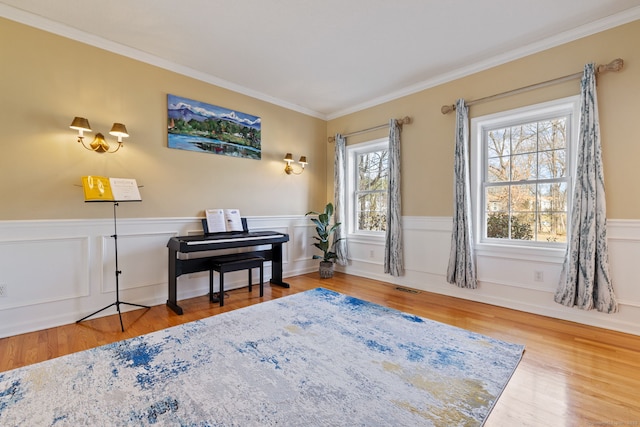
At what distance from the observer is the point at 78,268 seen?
2.74 m

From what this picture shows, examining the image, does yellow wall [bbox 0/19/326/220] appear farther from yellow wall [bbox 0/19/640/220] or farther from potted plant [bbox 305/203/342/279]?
potted plant [bbox 305/203/342/279]

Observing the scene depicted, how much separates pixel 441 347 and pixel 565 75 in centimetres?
285

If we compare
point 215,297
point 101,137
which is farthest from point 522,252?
point 101,137

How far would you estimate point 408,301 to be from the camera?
3.35 m

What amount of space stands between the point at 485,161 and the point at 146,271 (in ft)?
13.6

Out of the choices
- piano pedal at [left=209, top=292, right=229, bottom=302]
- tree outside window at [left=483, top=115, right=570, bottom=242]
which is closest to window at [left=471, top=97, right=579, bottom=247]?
tree outside window at [left=483, top=115, right=570, bottom=242]

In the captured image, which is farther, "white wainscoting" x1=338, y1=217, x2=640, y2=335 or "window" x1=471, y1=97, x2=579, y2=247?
"window" x1=471, y1=97, x2=579, y2=247

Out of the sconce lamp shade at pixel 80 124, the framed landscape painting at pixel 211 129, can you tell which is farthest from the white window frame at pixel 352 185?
the sconce lamp shade at pixel 80 124

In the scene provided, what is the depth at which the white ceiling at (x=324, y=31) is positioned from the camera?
239 centimetres

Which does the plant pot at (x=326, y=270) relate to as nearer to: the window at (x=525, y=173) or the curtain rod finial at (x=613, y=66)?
the window at (x=525, y=173)

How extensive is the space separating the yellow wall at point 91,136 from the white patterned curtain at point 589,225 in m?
3.63

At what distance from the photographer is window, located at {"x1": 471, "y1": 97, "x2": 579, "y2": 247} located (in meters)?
2.91

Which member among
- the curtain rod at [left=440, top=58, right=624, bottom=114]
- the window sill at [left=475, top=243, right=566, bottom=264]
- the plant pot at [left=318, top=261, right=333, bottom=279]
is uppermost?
the curtain rod at [left=440, top=58, right=624, bottom=114]

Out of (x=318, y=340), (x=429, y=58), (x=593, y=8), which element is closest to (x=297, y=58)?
(x=429, y=58)
